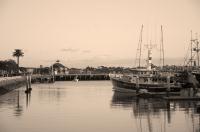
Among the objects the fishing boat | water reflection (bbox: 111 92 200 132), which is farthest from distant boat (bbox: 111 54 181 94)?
water reflection (bbox: 111 92 200 132)

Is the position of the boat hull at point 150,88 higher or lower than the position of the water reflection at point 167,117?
higher

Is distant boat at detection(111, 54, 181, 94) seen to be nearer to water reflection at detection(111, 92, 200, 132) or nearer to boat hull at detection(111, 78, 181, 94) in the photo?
boat hull at detection(111, 78, 181, 94)

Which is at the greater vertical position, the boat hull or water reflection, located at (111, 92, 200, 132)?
the boat hull

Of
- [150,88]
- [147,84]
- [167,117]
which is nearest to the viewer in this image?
[167,117]

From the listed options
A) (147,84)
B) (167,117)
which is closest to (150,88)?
(147,84)

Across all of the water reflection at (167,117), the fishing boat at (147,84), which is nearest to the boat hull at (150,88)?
the fishing boat at (147,84)

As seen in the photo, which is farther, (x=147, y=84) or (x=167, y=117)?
(x=147, y=84)

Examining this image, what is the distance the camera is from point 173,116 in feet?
126

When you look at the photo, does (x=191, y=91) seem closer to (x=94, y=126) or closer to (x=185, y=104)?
(x=185, y=104)

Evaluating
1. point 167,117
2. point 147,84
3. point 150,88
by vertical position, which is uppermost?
point 147,84

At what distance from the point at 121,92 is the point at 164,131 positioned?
148ft

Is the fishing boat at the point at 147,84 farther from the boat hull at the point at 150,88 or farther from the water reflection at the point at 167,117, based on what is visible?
the water reflection at the point at 167,117

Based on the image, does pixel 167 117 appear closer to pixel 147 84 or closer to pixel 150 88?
pixel 150 88

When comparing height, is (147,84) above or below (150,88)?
above
